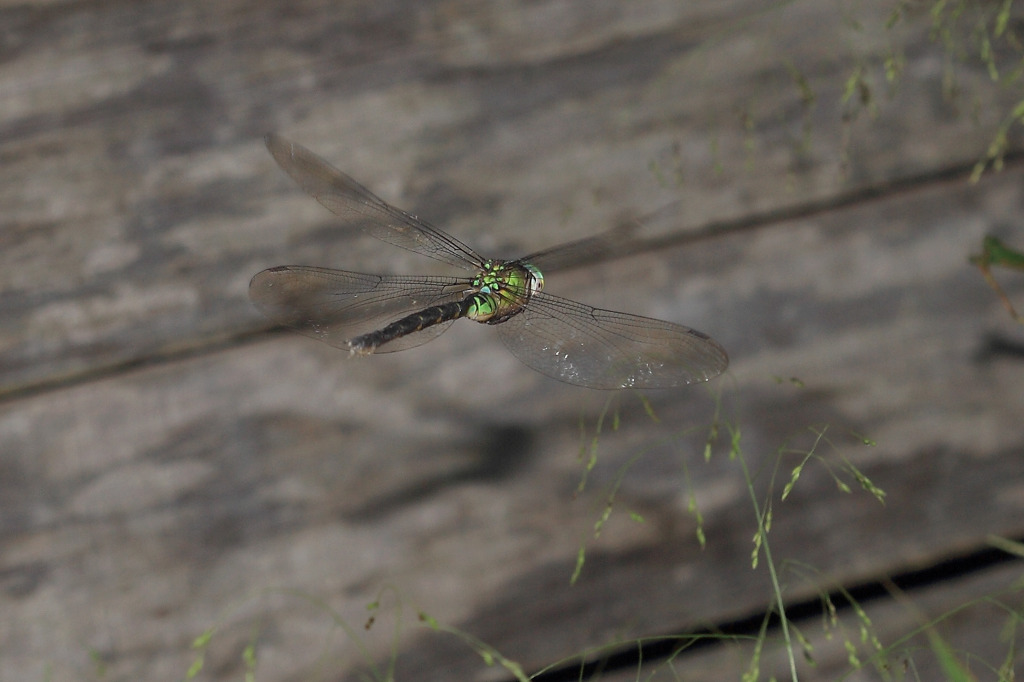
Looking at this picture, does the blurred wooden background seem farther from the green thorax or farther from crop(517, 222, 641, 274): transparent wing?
the green thorax

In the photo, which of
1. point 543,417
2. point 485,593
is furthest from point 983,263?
point 485,593

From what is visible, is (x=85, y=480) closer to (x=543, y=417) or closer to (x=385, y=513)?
(x=385, y=513)

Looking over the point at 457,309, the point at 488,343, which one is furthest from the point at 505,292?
the point at 488,343

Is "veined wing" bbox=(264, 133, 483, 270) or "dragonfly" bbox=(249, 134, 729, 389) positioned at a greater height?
"veined wing" bbox=(264, 133, 483, 270)

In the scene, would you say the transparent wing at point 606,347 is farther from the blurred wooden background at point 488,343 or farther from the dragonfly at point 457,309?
the blurred wooden background at point 488,343

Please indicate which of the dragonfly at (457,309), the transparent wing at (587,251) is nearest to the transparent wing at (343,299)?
the dragonfly at (457,309)

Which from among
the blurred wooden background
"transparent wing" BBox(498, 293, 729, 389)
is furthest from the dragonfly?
the blurred wooden background

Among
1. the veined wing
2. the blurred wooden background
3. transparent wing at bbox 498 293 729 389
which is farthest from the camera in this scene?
the blurred wooden background
